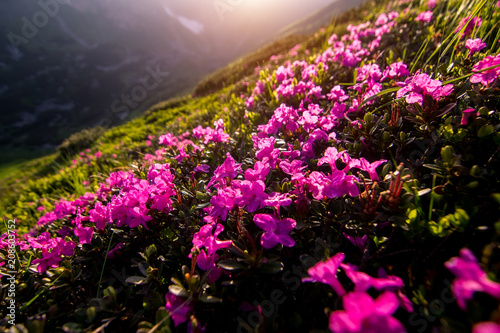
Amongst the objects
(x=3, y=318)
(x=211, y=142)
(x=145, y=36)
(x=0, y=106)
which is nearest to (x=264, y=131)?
(x=211, y=142)

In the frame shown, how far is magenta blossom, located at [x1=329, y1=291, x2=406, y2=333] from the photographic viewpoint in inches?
22.7

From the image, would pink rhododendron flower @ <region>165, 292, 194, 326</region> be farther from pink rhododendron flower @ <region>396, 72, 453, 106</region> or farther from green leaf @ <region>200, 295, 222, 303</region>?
pink rhododendron flower @ <region>396, 72, 453, 106</region>

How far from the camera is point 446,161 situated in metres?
1.04

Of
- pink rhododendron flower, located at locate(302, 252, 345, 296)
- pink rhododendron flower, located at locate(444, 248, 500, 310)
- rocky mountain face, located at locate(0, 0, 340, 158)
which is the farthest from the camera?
rocky mountain face, located at locate(0, 0, 340, 158)

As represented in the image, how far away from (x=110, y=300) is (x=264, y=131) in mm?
1470

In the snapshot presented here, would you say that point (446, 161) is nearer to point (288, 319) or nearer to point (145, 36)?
point (288, 319)

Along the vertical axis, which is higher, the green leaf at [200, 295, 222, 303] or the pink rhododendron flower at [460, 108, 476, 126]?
the pink rhododendron flower at [460, 108, 476, 126]

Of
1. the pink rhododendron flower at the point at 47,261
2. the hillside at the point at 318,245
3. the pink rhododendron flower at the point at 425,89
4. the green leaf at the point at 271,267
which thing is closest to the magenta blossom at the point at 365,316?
the hillside at the point at 318,245

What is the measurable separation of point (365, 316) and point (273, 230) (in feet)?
1.55

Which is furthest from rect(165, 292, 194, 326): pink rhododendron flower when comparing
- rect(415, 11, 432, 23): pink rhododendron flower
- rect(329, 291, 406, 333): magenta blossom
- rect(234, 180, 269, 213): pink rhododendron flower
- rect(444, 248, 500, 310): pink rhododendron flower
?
rect(415, 11, 432, 23): pink rhododendron flower

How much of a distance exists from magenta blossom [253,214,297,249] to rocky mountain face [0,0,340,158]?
2620cm

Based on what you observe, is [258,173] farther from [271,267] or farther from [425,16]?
[425,16]

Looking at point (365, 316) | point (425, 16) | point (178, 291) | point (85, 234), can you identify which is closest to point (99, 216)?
point (85, 234)

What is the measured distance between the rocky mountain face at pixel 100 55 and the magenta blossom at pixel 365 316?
2666 cm
